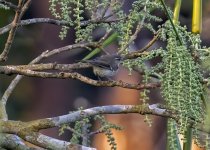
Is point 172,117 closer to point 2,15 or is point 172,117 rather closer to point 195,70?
point 195,70

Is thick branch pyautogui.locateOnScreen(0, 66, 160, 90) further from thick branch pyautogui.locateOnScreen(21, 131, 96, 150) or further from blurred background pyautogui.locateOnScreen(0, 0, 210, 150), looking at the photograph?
blurred background pyautogui.locateOnScreen(0, 0, 210, 150)

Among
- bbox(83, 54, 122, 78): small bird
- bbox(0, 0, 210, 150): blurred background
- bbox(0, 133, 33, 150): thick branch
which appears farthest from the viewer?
bbox(0, 0, 210, 150): blurred background

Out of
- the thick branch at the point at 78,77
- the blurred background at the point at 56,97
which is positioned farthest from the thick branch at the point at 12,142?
the blurred background at the point at 56,97

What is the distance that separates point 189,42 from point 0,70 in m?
0.49

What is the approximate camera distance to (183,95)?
1.33 metres

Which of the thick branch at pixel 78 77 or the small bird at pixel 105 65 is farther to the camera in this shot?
Result: the small bird at pixel 105 65

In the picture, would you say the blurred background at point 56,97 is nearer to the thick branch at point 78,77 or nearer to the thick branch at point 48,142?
the thick branch at point 78,77

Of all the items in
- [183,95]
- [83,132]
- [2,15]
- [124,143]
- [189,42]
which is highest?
[2,15]

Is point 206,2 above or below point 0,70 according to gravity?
above

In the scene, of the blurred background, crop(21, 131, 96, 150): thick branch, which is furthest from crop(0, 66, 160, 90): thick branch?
the blurred background

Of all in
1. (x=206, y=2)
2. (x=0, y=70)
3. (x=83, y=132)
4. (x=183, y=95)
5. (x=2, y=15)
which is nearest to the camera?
(x=183, y=95)

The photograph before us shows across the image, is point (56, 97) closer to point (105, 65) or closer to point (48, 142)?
point (105, 65)

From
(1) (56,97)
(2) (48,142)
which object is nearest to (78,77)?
(2) (48,142)

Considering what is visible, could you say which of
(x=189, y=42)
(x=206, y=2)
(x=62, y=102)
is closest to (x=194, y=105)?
(x=189, y=42)
